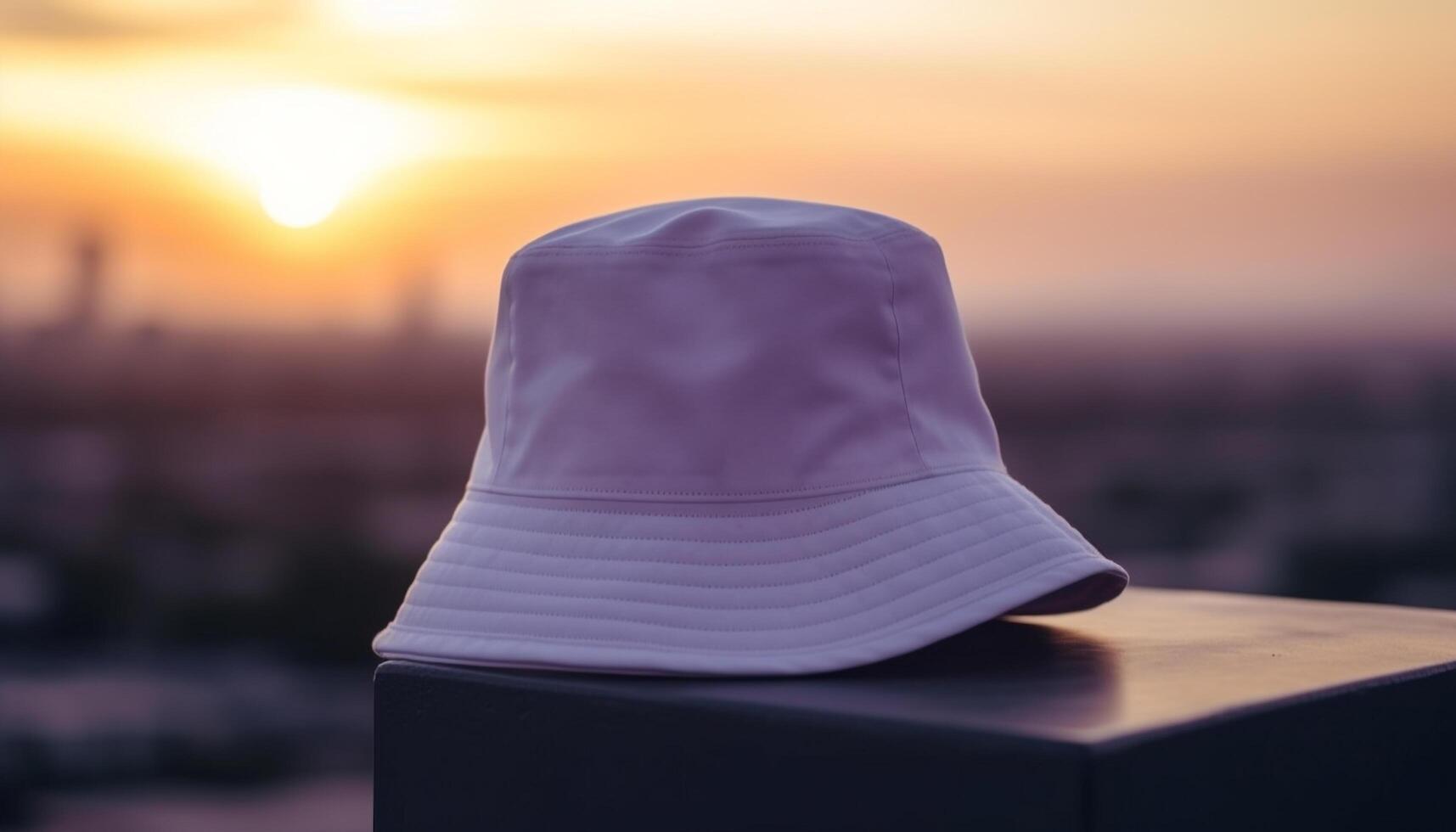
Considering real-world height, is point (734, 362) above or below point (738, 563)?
above

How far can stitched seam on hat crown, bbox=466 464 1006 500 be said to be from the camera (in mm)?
793

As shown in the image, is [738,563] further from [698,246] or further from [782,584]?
[698,246]

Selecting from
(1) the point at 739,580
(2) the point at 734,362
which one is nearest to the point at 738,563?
(1) the point at 739,580

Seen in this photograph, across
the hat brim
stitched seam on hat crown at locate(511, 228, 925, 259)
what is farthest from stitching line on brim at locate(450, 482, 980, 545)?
stitched seam on hat crown at locate(511, 228, 925, 259)

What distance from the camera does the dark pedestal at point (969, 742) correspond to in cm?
62

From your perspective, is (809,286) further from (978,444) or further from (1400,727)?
(1400,727)

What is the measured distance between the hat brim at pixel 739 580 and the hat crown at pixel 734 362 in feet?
0.07

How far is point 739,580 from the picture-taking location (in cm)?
76

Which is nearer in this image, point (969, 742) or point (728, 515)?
point (969, 742)

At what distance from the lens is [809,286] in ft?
2.72

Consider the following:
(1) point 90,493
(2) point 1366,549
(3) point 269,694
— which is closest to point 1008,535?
(2) point 1366,549

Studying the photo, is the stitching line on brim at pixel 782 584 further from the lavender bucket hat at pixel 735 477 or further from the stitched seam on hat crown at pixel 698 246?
the stitched seam on hat crown at pixel 698 246

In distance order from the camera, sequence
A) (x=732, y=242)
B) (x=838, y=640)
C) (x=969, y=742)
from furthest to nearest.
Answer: (x=732, y=242)
(x=838, y=640)
(x=969, y=742)

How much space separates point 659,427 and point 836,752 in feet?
0.78
